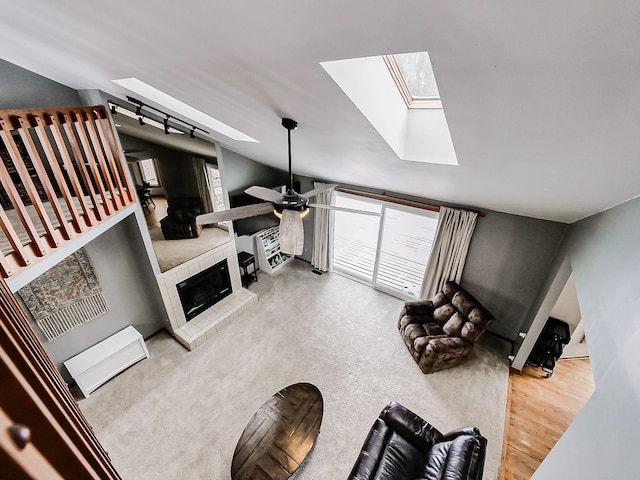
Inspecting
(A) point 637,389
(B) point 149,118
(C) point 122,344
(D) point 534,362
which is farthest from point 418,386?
(B) point 149,118

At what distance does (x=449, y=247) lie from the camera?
448 centimetres

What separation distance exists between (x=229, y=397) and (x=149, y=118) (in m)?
3.57

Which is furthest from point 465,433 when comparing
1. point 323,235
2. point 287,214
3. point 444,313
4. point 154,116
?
point 154,116

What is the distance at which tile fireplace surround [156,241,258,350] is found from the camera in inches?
161

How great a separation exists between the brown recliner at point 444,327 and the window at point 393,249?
34.8 inches

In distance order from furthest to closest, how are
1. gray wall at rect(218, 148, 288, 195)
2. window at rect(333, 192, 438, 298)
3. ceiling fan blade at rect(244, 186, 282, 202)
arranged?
window at rect(333, 192, 438, 298) < gray wall at rect(218, 148, 288, 195) < ceiling fan blade at rect(244, 186, 282, 202)

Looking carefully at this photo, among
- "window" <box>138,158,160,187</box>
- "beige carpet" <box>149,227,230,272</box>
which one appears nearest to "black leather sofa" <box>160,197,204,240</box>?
"beige carpet" <box>149,227,230,272</box>

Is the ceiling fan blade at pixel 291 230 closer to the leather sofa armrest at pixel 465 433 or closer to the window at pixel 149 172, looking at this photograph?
the leather sofa armrest at pixel 465 433

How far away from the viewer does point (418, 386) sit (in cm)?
376

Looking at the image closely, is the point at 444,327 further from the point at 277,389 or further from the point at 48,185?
the point at 48,185

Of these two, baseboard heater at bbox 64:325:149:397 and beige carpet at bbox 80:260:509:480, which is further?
baseboard heater at bbox 64:325:149:397

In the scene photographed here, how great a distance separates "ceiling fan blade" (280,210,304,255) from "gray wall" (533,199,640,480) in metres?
1.92

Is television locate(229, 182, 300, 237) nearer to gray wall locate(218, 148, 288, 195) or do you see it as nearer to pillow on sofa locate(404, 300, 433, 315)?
gray wall locate(218, 148, 288, 195)

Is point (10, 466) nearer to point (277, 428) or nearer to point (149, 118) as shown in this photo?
point (277, 428)
